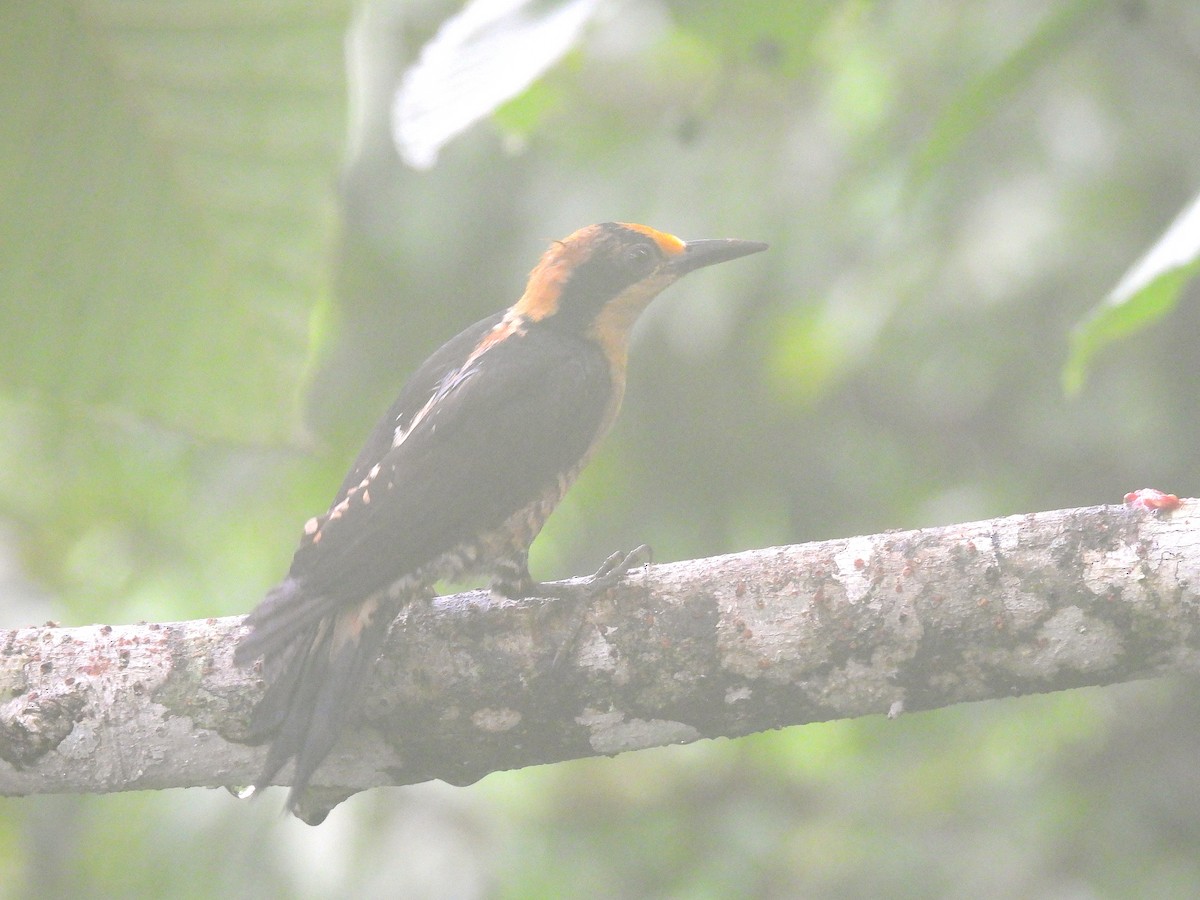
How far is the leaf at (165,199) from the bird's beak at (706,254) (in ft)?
7.67

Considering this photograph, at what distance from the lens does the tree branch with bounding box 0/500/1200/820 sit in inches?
74.0

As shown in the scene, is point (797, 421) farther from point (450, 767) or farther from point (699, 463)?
point (450, 767)

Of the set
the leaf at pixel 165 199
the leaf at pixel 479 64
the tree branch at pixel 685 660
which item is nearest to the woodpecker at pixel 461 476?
the tree branch at pixel 685 660

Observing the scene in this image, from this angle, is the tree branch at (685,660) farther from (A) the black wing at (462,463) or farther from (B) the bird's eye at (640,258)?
(B) the bird's eye at (640,258)

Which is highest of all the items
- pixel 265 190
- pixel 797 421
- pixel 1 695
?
pixel 265 190

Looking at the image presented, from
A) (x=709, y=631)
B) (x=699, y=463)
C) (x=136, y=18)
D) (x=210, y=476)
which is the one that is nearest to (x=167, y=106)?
(x=136, y=18)

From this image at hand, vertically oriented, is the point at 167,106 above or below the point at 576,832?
above

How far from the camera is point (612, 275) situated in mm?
2951

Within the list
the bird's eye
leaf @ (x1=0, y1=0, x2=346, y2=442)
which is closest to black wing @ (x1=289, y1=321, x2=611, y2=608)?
the bird's eye

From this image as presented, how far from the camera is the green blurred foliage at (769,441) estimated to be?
15.3 feet

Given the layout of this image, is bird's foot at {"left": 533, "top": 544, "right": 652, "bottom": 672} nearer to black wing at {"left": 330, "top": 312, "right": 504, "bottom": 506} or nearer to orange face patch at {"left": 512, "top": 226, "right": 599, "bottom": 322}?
black wing at {"left": 330, "top": 312, "right": 504, "bottom": 506}

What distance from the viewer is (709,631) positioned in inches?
79.1

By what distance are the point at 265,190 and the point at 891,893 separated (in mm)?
5652

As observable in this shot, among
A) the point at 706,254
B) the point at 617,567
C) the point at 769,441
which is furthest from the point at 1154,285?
the point at 769,441
